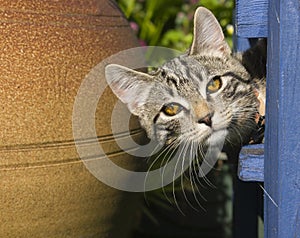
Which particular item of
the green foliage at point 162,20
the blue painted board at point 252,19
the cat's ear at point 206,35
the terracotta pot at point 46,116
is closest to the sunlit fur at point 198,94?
the cat's ear at point 206,35

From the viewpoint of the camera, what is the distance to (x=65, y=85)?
154 cm

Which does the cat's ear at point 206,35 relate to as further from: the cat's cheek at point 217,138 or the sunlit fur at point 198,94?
the cat's cheek at point 217,138

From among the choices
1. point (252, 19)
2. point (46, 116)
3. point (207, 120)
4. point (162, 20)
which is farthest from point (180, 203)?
point (252, 19)

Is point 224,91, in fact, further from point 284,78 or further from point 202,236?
point 202,236

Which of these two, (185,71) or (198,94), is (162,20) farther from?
(198,94)

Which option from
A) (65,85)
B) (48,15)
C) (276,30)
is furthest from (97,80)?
(276,30)

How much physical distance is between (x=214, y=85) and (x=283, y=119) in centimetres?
47

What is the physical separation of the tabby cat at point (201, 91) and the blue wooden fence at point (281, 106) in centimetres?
29

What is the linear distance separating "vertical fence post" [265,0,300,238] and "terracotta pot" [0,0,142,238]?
0.50 m

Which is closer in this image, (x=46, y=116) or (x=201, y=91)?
(x=46, y=116)

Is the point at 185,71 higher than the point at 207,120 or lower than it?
higher

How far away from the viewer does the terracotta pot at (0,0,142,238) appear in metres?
1.49

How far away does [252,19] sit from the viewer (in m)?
1.34

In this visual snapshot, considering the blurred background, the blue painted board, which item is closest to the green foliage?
the blurred background
